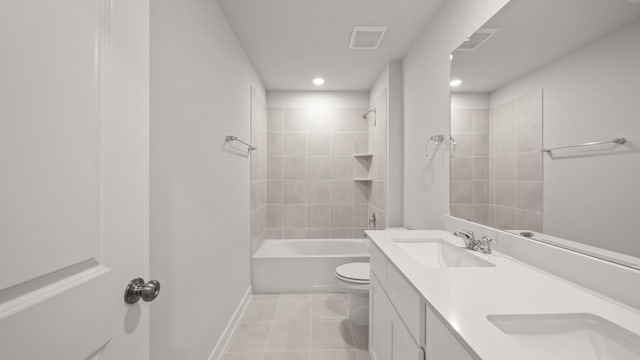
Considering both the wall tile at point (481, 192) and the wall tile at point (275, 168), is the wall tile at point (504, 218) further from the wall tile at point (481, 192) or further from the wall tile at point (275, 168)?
the wall tile at point (275, 168)

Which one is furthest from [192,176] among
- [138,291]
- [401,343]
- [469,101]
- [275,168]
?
[275,168]

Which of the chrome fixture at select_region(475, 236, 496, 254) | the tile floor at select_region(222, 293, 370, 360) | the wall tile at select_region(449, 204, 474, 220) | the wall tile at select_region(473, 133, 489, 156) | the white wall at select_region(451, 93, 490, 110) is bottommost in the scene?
the tile floor at select_region(222, 293, 370, 360)

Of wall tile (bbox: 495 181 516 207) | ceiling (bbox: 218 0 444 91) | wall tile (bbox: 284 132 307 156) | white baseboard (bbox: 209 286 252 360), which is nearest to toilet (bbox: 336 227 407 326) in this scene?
white baseboard (bbox: 209 286 252 360)

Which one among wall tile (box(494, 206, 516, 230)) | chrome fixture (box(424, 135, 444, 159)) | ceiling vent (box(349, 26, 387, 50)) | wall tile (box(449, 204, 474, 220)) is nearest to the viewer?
wall tile (box(494, 206, 516, 230))

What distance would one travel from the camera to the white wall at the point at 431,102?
1571 mm

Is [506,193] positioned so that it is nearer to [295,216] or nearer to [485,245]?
[485,245]

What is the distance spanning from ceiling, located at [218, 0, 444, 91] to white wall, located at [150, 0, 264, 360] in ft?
0.79

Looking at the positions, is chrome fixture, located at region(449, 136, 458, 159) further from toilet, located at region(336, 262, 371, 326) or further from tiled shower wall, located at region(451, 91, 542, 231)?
toilet, located at region(336, 262, 371, 326)

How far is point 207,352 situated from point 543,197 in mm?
1942

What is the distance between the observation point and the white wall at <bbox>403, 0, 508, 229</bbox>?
61.8 inches

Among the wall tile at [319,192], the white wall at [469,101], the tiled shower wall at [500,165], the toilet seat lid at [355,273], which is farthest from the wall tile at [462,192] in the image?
the wall tile at [319,192]

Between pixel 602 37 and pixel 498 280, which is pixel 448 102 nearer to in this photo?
pixel 602 37

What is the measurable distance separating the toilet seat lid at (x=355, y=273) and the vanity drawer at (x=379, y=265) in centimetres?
61

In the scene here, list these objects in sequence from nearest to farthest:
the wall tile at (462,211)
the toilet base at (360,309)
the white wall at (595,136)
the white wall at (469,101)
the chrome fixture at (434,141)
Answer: the white wall at (595,136) < the white wall at (469,101) < the wall tile at (462,211) < the chrome fixture at (434,141) < the toilet base at (360,309)
